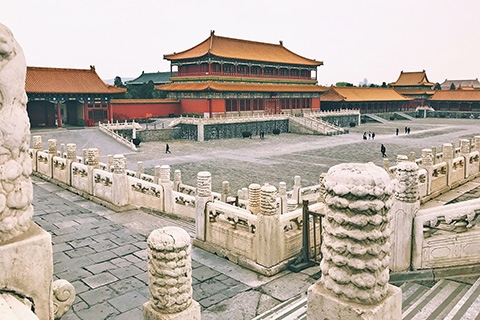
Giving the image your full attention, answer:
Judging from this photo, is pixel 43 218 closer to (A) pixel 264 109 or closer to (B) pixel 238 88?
(B) pixel 238 88

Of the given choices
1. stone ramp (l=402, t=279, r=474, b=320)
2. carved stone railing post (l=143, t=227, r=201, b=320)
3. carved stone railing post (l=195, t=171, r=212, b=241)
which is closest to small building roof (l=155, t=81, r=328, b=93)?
carved stone railing post (l=195, t=171, r=212, b=241)

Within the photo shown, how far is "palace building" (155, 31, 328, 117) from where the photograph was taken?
42688 millimetres

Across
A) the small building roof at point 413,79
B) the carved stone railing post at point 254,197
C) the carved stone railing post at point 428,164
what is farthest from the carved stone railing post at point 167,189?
the small building roof at point 413,79

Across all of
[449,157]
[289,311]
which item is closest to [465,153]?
[449,157]

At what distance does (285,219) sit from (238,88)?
37039 mm

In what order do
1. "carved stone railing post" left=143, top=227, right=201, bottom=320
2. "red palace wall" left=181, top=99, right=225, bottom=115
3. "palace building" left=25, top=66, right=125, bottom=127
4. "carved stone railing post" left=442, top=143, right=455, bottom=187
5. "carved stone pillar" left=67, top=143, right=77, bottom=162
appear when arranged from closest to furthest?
1. "carved stone railing post" left=143, top=227, right=201, bottom=320
2. "carved stone railing post" left=442, top=143, right=455, bottom=187
3. "carved stone pillar" left=67, top=143, right=77, bottom=162
4. "palace building" left=25, top=66, right=125, bottom=127
5. "red palace wall" left=181, top=99, right=225, bottom=115

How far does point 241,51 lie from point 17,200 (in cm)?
4611

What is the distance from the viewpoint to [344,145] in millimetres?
35375

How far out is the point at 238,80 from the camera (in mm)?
45062

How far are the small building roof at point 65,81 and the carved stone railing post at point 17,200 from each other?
35.7 meters

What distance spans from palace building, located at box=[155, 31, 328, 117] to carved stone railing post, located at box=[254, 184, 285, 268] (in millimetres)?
33637

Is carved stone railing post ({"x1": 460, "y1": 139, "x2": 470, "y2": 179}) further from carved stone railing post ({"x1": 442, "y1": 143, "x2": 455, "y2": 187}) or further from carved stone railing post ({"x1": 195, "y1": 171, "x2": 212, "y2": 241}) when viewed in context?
carved stone railing post ({"x1": 195, "y1": 171, "x2": 212, "y2": 241})

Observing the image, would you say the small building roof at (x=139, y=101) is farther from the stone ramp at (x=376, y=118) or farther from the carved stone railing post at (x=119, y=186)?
the stone ramp at (x=376, y=118)

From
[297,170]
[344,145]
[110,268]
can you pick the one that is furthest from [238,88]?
[110,268]
